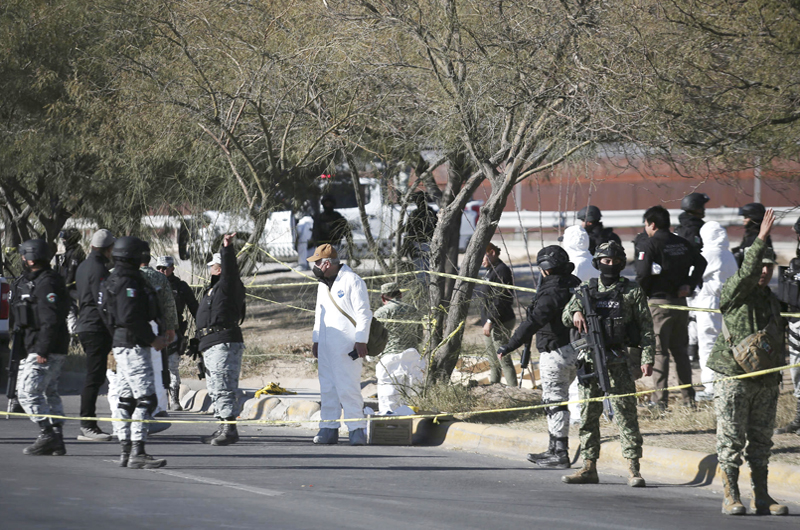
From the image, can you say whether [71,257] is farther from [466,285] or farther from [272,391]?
[466,285]

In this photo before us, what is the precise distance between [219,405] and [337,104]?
15.4 ft

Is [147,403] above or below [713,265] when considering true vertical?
below

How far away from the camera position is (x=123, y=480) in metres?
7.08

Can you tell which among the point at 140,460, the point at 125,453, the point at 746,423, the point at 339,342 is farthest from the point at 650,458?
the point at 125,453

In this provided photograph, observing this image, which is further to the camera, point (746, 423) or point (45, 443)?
point (45, 443)

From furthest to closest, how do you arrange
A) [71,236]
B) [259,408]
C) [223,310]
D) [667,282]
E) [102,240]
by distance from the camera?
[71,236]
[259,408]
[667,282]
[102,240]
[223,310]

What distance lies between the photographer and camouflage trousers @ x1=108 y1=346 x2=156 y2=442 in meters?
7.59

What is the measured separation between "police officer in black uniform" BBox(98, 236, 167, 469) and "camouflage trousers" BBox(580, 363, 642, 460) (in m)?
3.25

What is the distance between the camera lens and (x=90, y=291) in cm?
916

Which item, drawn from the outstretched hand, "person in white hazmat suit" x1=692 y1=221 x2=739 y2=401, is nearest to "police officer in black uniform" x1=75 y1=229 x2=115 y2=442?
the outstretched hand

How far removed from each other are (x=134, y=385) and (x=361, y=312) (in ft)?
7.59

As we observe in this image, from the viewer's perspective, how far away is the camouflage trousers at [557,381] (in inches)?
312

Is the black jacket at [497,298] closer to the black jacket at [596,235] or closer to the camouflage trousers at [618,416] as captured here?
the black jacket at [596,235]

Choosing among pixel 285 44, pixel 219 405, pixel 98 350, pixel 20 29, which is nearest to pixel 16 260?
pixel 20 29
